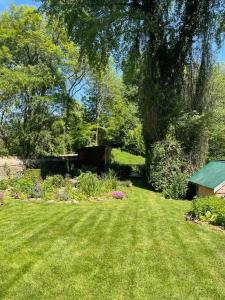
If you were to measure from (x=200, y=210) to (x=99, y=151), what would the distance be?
16.0 meters

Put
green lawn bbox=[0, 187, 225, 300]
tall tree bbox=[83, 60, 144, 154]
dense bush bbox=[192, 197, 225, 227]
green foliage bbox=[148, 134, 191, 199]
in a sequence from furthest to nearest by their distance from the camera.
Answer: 1. tall tree bbox=[83, 60, 144, 154]
2. green foliage bbox=[148, 134, 191, 199]
3. dense bush bbox=[192, 197, 225, 227]
4. green lawn bbox=[0, 187, 225, 300]

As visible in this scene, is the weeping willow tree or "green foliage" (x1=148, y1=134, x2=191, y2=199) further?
"green foliage" (x1=148, y1=134, x2=191, y2=199)

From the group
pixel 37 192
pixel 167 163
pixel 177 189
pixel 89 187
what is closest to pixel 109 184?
pixel 89 187

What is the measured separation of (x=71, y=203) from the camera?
1486 centimetres

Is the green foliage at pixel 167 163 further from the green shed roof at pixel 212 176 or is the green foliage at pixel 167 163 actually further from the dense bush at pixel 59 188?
the dense bush at pixel 59 188

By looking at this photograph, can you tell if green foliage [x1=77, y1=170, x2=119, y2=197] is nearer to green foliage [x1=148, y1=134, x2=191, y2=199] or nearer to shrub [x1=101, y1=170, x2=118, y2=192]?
shrub [x1=101, y1=170, x2=118, y2=192]

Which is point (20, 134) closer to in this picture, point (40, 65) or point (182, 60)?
point (40, 65)

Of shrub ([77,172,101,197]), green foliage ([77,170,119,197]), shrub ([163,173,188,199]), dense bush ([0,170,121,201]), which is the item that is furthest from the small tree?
shrub ([77,172,101,197])

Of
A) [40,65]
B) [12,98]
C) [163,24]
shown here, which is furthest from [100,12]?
[12,98]

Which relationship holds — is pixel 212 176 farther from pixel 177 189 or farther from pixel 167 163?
pixel 167 163

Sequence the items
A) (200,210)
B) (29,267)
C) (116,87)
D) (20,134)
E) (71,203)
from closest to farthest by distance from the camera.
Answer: (29,267), (200,210), (71,203), (20,134), (116,87)

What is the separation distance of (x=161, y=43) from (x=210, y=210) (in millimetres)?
12787

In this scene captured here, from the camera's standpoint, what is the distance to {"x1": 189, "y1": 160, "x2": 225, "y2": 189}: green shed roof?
15.1 m

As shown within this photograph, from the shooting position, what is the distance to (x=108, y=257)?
7945mm
